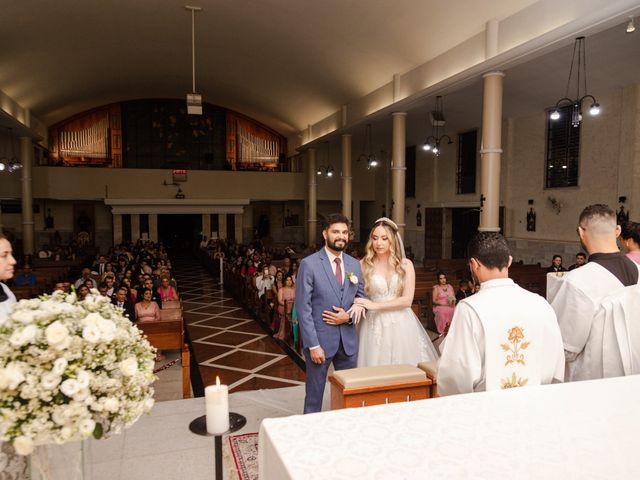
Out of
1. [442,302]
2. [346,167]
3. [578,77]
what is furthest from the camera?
[346,167]

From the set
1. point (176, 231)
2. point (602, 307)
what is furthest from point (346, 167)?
point (602, 307)

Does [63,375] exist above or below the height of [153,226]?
below

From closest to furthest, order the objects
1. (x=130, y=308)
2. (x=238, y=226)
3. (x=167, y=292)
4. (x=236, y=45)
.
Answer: (x=130, y=308)
(x=167, y=292)
(x=236, y=45)
(x=238, y=226)

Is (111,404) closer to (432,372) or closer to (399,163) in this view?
(432,372)

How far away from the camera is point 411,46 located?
1039cm

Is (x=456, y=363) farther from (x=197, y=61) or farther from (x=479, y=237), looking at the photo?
(x=197, y=61)

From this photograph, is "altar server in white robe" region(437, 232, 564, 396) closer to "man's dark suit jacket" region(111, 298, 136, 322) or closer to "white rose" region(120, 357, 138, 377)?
"white rose" region(120, 357, 138, 377)

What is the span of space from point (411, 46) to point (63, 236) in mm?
17015

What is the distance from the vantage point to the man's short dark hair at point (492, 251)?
7.23ft

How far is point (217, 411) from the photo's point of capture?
1.62 meters

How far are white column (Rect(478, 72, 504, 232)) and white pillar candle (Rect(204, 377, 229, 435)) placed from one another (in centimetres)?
771

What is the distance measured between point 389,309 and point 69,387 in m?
2.52

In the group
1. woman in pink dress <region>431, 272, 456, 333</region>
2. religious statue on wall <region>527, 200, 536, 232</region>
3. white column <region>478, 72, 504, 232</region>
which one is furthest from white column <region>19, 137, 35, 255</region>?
religious statue on wall <region>527, 200, 536, 232</region>

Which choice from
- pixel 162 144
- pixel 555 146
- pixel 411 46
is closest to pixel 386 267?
pixel 411 46
